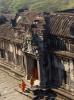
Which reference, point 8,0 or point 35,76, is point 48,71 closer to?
point 35,76

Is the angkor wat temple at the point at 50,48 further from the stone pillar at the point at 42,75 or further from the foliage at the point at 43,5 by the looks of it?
the foliage at the point at 43,5

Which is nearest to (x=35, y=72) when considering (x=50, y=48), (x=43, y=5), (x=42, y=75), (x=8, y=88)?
(x=42, y=75)

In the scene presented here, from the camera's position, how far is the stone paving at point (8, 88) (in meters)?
22.3

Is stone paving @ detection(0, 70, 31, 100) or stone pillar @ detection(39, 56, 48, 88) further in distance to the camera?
stone paving @ detection(0, 70, 31, 100)

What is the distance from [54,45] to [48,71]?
2156mm

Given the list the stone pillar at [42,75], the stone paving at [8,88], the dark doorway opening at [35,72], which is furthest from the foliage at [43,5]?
the stone pillar at [42,75]

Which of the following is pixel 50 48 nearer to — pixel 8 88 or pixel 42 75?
pixel 42 75

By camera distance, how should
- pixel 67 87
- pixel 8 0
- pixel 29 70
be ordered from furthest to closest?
pixel 8 0 < pixel 29 70 < pixel 67 87

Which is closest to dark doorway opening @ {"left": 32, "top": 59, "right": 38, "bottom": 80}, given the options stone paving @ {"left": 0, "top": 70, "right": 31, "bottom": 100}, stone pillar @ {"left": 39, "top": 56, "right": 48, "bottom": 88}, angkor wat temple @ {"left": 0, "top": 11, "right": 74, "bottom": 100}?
angkor wat temple @ {"left": 0, "top": 11, "right": 74, "bottom": 100}

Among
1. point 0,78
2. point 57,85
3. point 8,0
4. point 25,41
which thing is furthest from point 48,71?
point 8,0

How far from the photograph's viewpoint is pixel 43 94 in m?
21.2

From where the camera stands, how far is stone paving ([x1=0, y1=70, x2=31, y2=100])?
22281 mm

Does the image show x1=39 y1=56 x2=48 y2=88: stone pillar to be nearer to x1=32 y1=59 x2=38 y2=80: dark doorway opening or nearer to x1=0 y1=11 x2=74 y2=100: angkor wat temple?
x1=0 y1=11 x2=74 y2=100: angkor wat temple

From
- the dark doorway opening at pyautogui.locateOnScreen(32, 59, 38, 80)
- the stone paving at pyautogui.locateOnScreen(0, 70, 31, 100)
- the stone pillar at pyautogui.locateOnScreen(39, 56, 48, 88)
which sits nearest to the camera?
the stone pillar at pyautogui.locateOnScreen(39, 56, 48, 88)
